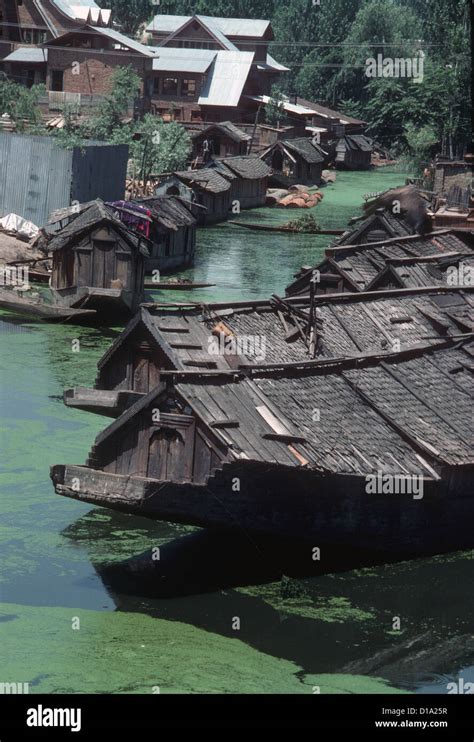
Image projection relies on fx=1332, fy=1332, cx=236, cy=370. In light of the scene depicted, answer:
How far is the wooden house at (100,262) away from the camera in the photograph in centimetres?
3528

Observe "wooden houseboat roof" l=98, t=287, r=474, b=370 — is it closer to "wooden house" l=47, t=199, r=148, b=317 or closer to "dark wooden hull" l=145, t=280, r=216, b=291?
"wooden house" l=47, t=199, r=148, b=317

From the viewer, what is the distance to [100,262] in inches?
1403

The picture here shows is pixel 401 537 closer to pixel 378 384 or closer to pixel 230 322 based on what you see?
pixel 378 384

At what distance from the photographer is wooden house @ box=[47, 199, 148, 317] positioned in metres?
35.3

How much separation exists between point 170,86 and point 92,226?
153 feet

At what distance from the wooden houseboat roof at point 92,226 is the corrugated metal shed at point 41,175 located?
757cm

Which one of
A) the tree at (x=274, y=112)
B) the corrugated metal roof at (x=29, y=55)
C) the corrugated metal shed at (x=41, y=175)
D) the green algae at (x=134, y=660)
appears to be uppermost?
the corrugated metal roof at (x=29, y=55)

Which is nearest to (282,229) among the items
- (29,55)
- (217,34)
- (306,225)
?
(306,225)

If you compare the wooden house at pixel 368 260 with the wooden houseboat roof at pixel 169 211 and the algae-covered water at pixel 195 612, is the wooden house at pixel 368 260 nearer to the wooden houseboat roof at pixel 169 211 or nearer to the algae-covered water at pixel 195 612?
the wooden houseboat roof at pixel 169 211

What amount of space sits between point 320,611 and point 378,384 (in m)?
4.62

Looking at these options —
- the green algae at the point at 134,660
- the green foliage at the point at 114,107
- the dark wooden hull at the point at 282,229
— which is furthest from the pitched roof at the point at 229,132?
the green algae at the point at 134,660

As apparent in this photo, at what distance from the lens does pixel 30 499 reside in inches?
873

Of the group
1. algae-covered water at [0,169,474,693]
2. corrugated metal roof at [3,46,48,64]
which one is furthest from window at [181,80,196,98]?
algae-covered water at [0,169,474,693]
